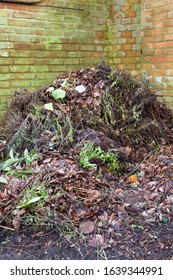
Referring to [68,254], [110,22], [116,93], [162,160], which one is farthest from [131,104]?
[68,254]

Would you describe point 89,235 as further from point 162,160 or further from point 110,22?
point 110,22

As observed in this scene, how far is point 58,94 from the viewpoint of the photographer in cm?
363

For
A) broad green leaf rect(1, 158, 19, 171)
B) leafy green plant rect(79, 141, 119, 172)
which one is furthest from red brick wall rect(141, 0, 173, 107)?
broad green leaf rect(1, 158, 19, 171)

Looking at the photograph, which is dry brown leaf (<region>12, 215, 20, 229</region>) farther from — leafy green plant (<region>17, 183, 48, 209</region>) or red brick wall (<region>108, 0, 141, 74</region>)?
red brick wall (<region>108, 0, 141, 74</region>)

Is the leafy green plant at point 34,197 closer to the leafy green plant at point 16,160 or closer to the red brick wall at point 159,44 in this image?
the leafy green plant at point 16,160

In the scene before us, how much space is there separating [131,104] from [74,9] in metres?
1.90

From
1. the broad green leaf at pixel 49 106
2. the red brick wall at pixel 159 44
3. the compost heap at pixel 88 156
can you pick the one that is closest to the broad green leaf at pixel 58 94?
the compost heap at pixel 88 156

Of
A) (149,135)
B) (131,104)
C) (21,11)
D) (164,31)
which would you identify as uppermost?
(21,11)

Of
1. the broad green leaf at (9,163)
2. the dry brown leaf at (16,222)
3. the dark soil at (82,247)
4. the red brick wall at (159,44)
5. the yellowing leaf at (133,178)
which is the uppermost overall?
the red brick wall at (159,44)

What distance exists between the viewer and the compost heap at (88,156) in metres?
2.49

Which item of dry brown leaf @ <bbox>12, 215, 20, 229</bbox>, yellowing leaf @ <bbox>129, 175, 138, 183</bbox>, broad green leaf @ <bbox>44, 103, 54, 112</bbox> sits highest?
broad green leaf @ <bbox>44, 103, 54, 112</bbox>

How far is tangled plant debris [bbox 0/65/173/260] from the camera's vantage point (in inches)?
97.7

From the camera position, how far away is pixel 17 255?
2197mm

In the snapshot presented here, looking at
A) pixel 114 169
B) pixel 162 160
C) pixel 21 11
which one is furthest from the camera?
pixel 21 11
